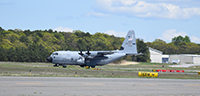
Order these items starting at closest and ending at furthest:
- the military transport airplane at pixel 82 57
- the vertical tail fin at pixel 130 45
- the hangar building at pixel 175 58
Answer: the military transport airplane at pixel 82 57 → the vertical tail fin at pixel 130 45 → the hangar building at pixel 175 58

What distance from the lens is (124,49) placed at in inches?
2253

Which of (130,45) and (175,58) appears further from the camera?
(175,58)

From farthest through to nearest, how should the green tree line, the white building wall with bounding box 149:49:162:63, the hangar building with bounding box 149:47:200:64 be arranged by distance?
the white building wall with bounding box 149:49:162:63 → the hangar building with bounding box 149:47:200:64 → the green tree line

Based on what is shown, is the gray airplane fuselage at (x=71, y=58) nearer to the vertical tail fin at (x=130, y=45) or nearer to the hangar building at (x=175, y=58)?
the vertical tail fin at (x=130, y=45)

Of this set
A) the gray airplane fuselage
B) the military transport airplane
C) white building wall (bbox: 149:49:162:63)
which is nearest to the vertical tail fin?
the military transport airplane

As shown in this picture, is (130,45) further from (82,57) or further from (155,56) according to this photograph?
(155,56)

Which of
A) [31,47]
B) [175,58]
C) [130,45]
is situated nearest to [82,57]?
[130,45]

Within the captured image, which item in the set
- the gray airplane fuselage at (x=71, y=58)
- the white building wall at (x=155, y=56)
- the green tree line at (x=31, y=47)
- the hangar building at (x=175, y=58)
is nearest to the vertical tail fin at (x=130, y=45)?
the gray airplane fuselage at (x=71, y=58)

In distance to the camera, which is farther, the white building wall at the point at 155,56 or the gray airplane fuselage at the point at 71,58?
the white building wall at the point at 155,56

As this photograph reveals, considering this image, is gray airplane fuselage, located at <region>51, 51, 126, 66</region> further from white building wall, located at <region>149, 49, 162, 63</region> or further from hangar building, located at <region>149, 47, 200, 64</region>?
white building wall, located at <region>149, 49, 162, 63</region>

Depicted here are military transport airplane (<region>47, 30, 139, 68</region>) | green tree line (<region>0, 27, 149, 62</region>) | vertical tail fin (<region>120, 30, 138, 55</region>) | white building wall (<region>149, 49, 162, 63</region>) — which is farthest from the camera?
white building wall (<region>149, 49, 162, 63</region>)

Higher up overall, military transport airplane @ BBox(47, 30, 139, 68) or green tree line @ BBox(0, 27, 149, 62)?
green tree line @ BBox(0, 27, 149, 62)

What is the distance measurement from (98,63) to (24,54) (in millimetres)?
28897

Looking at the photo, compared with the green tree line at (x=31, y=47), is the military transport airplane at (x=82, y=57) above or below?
below
